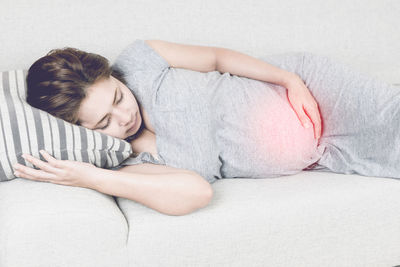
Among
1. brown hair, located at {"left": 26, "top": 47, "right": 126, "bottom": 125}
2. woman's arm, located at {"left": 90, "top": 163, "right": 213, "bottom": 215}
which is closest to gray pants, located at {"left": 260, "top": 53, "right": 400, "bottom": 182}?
woman's arm, located at {"left": 90, "top": 163, "right": 213, "bottom": 215}

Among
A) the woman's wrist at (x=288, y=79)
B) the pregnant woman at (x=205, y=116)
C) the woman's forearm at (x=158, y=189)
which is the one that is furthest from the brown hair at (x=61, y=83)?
the woman's wrist at (x=288, y=79)

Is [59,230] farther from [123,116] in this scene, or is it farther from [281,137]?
[281,137]

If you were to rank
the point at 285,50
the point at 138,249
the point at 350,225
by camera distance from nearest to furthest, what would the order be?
the point at 138,249 → the point at 350,225 → the point at 285,50

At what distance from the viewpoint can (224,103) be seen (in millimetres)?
1409

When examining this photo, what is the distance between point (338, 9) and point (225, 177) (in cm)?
97

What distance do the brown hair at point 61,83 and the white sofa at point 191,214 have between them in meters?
0.21

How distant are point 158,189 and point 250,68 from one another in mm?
580

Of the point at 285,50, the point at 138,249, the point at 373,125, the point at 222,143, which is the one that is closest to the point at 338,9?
the point at 285,50

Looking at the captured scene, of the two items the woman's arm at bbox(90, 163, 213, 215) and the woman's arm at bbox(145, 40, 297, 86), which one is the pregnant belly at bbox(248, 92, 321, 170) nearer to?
the woman's arm at bbox(145, 40, 297, 86)

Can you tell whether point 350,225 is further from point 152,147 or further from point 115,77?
point 115,77

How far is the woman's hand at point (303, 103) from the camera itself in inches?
55.6

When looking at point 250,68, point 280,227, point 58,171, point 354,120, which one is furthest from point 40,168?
point 354,120

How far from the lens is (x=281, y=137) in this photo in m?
1.38

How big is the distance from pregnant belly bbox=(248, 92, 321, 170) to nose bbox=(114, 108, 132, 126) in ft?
1.22
